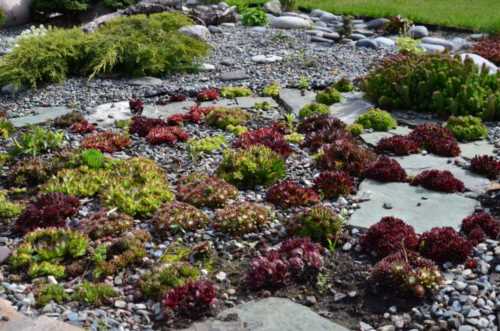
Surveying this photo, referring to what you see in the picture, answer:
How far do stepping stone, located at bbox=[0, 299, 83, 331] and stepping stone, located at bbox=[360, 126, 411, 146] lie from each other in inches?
161

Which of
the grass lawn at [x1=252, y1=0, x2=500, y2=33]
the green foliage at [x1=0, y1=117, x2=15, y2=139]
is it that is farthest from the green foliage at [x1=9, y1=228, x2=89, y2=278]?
the grass lawn at [x1=252, y1=0, x2=500, y2=33]

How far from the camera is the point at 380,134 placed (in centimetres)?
742

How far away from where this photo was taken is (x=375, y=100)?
8602 mm

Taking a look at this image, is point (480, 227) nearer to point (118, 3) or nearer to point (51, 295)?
point (51, 295)

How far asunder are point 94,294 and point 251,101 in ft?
15.6

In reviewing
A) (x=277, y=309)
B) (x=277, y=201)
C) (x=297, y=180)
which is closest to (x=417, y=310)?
(x=277, y=309)

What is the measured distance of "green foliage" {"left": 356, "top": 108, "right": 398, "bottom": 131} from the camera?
24.8ft

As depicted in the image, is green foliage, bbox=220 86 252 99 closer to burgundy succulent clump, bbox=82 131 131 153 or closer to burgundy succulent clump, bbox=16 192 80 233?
burgundy succulent clump, bbox=82 131 131 153

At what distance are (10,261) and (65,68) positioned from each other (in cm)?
568

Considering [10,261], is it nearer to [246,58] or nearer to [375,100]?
[375,100]

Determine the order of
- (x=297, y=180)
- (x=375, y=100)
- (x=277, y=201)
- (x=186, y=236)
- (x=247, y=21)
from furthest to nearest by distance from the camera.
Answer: (x=247, y=21), (x=375, y=100), (x=297, y=180), (x=277, y=201), (x=186, y=236)

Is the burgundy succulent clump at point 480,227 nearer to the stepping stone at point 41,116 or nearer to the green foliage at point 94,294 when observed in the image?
the green foliage at point 94,294

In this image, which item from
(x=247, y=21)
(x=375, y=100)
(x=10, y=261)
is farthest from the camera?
(x=247, y=21)

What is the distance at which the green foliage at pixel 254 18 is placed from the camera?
1448 centimetres
